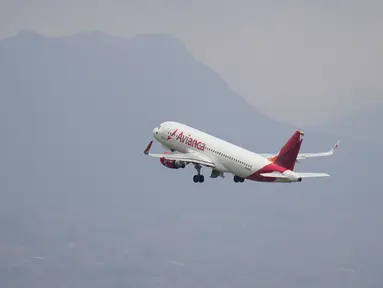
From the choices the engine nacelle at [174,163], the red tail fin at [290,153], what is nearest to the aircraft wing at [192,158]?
the engine nacelle at [174,163]

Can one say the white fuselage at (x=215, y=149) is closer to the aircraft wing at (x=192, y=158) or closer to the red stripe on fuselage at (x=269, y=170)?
the red stripe on fuselage at (x=269, y=170)

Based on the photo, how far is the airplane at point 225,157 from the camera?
15425 cm

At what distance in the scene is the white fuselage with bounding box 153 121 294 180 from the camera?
510 feet

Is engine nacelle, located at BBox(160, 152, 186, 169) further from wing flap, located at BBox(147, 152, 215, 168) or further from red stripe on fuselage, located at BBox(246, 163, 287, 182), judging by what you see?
red stripe on fuselage, located at BBox(246, 163, 287, 182)

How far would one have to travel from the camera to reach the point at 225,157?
516 ft

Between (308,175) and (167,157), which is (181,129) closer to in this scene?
(167,157)

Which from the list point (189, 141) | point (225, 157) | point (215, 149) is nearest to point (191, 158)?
point (215, 149)

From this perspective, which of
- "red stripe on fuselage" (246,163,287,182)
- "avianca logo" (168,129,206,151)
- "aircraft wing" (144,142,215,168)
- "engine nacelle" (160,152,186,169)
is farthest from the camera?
"engine nacelle" (160,152,186,169)

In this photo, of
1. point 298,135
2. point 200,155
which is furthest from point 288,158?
point 200,155

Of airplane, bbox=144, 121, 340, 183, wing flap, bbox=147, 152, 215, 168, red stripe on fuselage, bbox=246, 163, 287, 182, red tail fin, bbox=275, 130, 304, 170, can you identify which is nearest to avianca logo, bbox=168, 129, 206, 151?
airplane, bbox=144, 121, 340, 183

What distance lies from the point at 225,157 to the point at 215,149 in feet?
7.59

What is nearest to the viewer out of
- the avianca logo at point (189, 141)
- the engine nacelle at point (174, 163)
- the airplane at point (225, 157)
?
the airplane at point (225, 157)

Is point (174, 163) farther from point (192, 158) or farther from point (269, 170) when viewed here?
point (269, 170)

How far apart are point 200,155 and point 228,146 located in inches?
199
